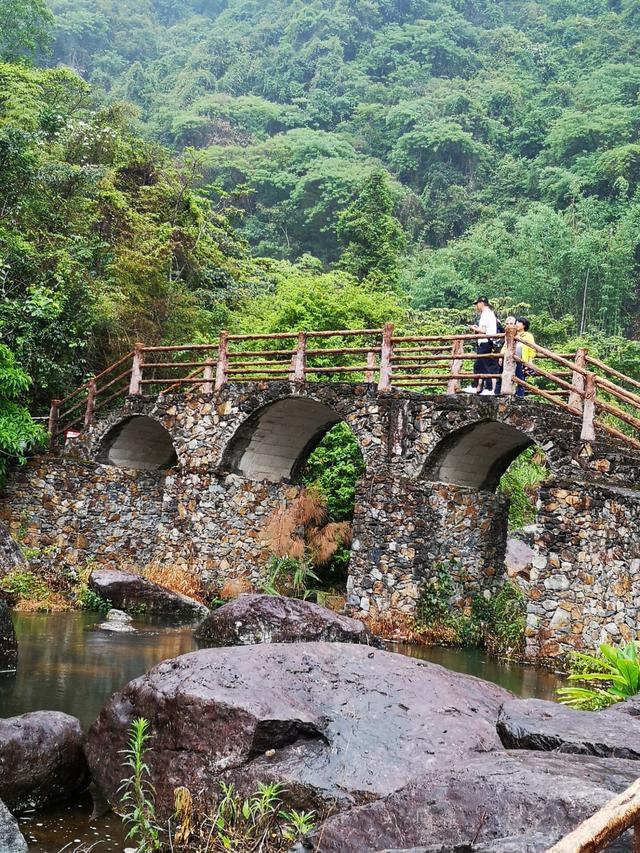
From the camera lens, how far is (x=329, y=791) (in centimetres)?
598

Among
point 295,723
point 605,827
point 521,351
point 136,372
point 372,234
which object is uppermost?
point 372,234

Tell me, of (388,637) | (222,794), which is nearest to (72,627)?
(388,637)

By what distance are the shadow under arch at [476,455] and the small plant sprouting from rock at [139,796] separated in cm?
941

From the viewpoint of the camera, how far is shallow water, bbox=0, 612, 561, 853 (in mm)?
6379

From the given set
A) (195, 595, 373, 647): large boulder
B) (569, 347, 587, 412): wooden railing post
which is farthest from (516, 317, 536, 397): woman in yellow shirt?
(195, 595, 373, 647): large boulder

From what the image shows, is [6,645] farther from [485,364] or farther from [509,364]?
[485,364]

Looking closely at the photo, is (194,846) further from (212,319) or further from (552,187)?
(552,187)

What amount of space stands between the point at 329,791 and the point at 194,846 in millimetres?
860

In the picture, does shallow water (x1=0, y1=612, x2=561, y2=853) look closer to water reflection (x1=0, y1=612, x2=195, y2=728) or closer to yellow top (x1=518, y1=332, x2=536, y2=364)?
water reflection (x1=0, y1=612, x2=195, y2=728)

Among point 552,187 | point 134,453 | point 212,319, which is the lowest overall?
point 134,453

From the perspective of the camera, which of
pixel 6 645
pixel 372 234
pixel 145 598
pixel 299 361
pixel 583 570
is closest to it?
pixel 6 645

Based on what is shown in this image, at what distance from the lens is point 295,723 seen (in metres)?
6.50

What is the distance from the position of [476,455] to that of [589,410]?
2.98 metres

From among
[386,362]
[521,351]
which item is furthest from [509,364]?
[386,362]
